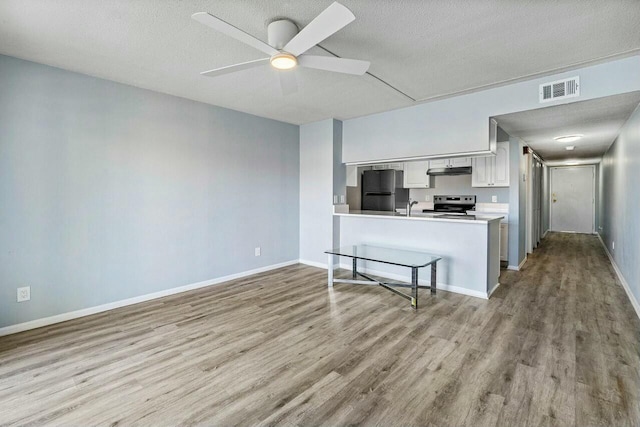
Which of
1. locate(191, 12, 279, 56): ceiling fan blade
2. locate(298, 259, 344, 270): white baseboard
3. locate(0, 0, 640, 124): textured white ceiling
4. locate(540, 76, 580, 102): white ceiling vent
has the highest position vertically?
locate(0, 0, 640, 124): textured white ceiling

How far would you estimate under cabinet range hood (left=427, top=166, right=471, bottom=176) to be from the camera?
565 cm

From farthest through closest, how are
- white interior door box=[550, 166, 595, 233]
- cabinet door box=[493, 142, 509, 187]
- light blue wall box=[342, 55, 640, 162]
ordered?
white interior door box=[550, 166, 595, 233] < cabinet door box=[493, 142, 509, 187] < light blue wall box=[342, 55, 640, 162]

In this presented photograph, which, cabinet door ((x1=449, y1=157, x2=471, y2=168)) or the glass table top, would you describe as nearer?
the glass table top

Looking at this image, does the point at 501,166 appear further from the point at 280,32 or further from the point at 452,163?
the point at 280,32

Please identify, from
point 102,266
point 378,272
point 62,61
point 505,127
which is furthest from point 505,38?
point 102,266

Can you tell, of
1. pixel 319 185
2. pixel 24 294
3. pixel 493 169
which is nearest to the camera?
pixel 24 294

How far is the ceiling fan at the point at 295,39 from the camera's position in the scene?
1.77 metres

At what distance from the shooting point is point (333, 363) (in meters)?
2.29

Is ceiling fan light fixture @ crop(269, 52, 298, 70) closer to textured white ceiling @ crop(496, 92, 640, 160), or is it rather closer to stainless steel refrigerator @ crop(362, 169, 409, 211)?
textured white ceiling @ crop(496, 92, 640, 160)

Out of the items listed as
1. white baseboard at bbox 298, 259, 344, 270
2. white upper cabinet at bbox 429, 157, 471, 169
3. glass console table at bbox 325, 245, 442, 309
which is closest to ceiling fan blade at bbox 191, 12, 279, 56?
glass console table at bbox 325, 245, 442, 309

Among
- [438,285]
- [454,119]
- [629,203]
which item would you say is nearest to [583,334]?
[438,285]

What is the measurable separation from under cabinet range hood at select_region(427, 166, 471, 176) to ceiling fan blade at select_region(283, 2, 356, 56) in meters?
4.42

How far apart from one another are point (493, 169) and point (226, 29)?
198 inches

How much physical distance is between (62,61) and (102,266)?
2030 millimetres
